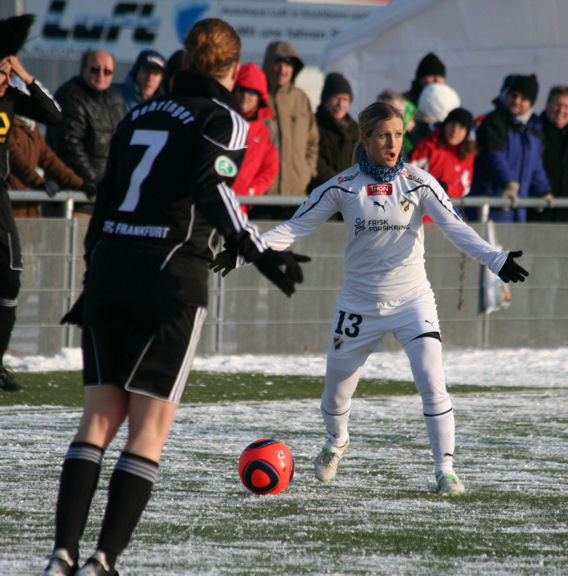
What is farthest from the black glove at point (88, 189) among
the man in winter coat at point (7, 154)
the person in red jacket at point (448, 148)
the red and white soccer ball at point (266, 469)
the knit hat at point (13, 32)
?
the red and white soccer ball at point (266, 469)

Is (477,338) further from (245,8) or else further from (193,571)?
(245,8)

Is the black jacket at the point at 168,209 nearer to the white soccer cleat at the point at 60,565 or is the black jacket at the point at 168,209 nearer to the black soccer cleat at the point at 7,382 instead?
the white soccer cleat at the point at 60,565

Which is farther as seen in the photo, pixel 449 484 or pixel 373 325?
pixel 373 325

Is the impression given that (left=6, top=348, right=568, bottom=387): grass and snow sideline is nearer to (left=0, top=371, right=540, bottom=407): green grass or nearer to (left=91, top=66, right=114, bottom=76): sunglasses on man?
(left=0, top=371, right=540, bottom=407): green grass

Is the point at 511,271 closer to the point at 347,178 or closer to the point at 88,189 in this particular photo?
the point at 347,178

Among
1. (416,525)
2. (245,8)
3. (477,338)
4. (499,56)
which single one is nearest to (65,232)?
(477,338)

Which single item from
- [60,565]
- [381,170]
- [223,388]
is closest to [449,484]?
[381,170]

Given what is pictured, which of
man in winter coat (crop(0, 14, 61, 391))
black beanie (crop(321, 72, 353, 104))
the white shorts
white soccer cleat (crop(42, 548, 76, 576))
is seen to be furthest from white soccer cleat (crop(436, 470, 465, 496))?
black beanie (crop(321, 72, 353, 104))

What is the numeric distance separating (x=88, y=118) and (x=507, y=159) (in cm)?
453

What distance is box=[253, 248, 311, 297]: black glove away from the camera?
459cm

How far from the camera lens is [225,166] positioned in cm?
452

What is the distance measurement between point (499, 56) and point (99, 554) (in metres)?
14.7

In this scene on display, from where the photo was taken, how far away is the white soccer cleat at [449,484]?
6.59 meters

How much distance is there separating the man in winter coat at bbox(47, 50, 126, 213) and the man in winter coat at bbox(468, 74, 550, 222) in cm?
393
